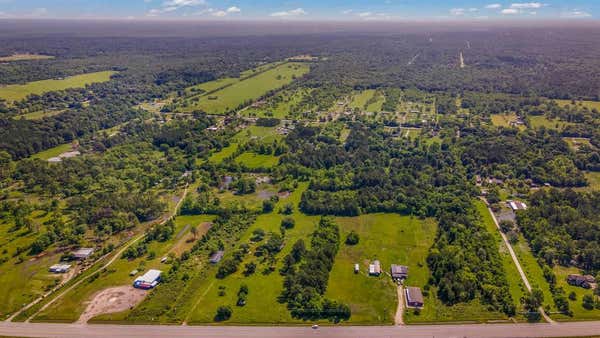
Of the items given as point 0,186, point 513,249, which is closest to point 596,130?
point 513,249

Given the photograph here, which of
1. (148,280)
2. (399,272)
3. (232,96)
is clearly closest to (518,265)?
(399,272)

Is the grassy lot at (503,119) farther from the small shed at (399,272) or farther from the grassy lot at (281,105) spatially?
the small shed at (399,272)

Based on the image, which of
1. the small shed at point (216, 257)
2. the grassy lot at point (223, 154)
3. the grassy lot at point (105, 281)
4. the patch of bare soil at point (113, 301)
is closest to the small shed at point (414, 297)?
the small shed at point (216, 257)

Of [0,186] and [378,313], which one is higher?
[0,186]

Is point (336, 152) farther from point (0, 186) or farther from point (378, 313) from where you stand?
point (0, 186)

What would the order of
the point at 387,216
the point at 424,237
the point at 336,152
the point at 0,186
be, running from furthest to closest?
the point at 336,152, the point at 0,186, the point at 387,216, the point at 424,237

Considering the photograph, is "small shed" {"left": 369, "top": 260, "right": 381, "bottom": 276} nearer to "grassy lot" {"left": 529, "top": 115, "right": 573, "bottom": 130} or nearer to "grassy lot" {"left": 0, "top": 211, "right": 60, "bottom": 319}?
"grassy lot" {"left": 0, "top": 211, "right": 60, "bottom": 319}
